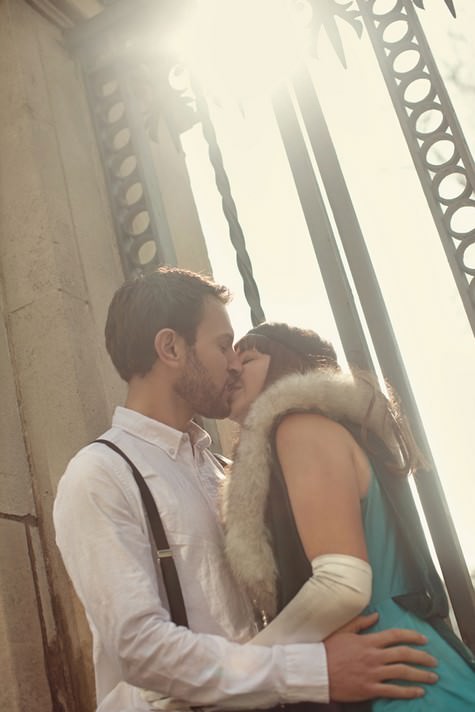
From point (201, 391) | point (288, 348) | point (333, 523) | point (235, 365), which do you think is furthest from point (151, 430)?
point (333, 523)

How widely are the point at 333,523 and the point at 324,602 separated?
16 centimetres

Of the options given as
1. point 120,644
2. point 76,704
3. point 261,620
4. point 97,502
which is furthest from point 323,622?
point 76,704

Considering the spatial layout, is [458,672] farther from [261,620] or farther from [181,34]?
[181,34]

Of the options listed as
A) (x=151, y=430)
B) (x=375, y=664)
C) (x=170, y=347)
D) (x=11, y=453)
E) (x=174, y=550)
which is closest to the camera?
(x=375, y=664)

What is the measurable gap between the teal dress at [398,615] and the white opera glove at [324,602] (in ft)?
0.33

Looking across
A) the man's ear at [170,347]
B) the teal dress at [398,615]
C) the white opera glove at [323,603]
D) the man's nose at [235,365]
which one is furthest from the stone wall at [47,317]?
the teal dress at [398,615]

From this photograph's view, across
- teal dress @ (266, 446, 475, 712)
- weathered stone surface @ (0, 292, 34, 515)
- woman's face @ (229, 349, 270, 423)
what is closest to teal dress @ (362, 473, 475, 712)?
teal dress @ (266, 446, 475, 712)

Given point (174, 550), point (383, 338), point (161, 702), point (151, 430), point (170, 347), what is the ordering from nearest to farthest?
point (161, 702) → point (174, 550) → point (151, 430) → point (170, 347) → point (383, 338)

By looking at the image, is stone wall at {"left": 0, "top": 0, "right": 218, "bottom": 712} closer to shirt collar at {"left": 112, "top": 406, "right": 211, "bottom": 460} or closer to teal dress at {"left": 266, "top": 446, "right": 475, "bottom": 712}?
shirt collar at {"left": 112, "top": 406, "right": 211, "bottom": 460}

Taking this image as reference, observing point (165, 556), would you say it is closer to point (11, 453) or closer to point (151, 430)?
point (151, 430)

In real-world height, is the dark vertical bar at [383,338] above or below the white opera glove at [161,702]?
above

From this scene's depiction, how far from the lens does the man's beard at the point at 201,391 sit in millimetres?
2117

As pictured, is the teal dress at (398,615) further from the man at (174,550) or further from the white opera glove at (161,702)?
the white opera glove at (161,702)

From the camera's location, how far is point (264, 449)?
1818 millimetres
